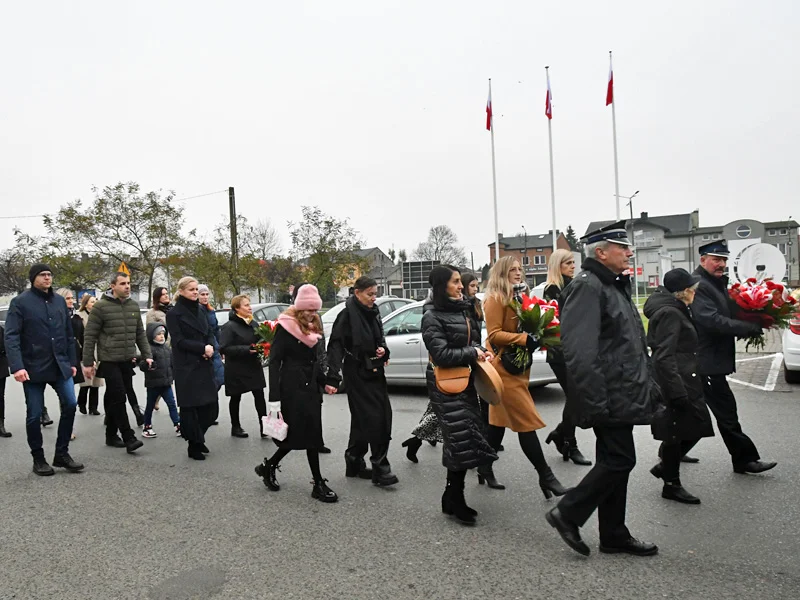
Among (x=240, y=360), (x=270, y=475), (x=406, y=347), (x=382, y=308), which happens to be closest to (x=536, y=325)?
(x=270, y=475)

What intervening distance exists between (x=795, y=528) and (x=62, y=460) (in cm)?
624

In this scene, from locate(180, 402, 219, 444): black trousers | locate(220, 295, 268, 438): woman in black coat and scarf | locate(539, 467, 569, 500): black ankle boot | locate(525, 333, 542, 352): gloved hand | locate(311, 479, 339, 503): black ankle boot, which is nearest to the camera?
locate(539, 467, 569, 500): black ankle boot

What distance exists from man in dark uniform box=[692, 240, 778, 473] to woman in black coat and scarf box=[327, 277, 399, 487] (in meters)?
2.68

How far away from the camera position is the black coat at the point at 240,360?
7.28m

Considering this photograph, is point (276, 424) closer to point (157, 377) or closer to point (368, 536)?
point (368, 536)

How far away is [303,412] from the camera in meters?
5.09

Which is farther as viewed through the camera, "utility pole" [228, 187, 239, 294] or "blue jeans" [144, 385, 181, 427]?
"utility pole" [228, 187, 239, 294]

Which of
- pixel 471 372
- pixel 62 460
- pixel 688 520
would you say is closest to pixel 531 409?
pixel 471 372

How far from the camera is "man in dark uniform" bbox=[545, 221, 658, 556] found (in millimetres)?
3510

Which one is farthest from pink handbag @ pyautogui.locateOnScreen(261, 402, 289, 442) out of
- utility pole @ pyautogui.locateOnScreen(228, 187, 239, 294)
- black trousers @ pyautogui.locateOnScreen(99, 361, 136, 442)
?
utility pole @ pyautogui.locateOnScreen(228, 187, 239, 294)

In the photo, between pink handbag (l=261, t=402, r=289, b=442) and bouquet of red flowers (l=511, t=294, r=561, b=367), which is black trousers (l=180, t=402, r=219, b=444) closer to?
pink handbag (l=261, t=402, r=289, b=442)

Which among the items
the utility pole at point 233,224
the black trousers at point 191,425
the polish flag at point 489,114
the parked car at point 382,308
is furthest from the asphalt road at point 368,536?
the polish flag at point 489,114

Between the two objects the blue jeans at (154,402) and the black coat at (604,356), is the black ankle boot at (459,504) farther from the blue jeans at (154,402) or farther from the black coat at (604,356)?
the blue jeans at (154,402)

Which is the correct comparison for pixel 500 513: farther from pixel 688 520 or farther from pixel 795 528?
pixel 795 528
